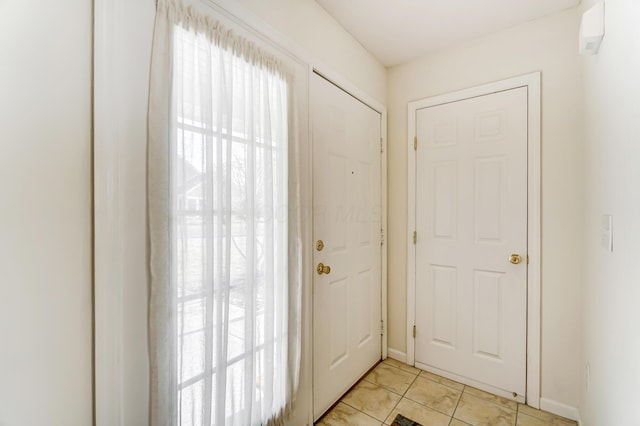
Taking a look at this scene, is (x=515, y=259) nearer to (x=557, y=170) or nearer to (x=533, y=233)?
(x=533, y=233)

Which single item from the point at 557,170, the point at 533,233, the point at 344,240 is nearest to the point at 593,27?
the point at 557,170

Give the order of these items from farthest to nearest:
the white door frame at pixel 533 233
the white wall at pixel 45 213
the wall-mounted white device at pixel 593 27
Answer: the white door frame at pixel 533 233 → the wall-mounted white device at pixel 593 27 → the white wall at pixel 45 213

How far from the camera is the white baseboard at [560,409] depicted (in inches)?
71.2

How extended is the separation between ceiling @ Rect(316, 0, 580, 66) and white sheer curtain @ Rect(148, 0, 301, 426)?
837 millimetres

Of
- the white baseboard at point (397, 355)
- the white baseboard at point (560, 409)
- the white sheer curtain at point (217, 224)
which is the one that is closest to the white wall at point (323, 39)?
the white sheer curtain at point (217, 224)

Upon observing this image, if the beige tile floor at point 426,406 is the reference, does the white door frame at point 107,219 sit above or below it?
above

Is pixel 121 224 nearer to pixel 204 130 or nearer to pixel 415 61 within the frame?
pixel 204 130

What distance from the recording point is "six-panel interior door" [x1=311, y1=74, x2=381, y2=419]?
1797 mm

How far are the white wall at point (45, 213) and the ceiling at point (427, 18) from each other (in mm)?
1483

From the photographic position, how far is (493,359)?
2.09 metres

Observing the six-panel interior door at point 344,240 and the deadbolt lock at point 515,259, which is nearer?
the six-panel interior door at point 344,240

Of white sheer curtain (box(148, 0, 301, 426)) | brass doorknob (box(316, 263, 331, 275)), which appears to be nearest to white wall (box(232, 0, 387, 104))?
white sheer curtain (box(148, 0, 301, 426))

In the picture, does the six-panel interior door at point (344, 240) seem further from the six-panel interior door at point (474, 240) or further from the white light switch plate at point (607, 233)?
the white light switch plate at point (607, 233)

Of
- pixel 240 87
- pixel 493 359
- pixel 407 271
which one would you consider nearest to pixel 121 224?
pixel 240 87
